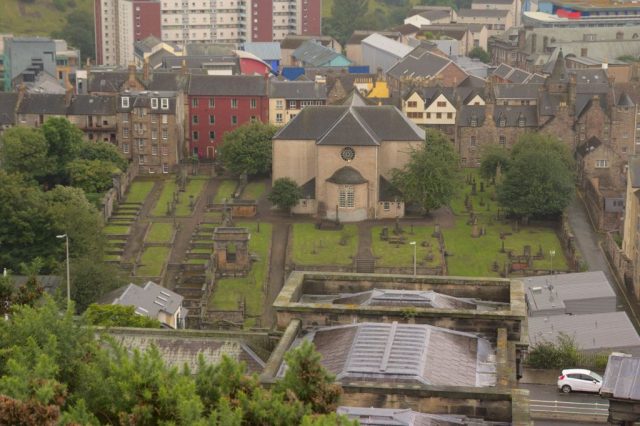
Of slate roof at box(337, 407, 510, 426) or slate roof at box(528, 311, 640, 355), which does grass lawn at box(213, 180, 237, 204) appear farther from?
slate roof at box(337, 407, 510, 426)

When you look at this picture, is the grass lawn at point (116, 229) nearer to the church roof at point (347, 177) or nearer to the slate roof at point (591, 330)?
the church roof at point (347, 177)

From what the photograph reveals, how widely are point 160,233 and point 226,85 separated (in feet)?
105

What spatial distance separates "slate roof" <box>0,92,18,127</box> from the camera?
121075 millimetres

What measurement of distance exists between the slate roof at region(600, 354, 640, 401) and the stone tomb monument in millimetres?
54135

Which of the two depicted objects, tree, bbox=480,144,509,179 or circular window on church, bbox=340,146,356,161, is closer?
circular window on church, bbox=340,146,356,161

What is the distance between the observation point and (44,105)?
122062mm

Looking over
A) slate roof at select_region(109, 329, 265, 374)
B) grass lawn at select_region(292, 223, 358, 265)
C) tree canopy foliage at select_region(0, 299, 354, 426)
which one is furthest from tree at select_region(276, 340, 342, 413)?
grass lawn at select_region(292, 223, 358, 265)

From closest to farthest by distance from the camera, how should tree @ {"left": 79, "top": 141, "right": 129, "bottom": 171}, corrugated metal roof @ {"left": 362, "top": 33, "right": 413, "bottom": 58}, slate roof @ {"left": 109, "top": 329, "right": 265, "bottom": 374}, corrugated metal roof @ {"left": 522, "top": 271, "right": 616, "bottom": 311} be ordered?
1. slate roof @ {"left": 109, "top": 329, "right": 265, "bottom": 374}
2. corrugated metal roof @ {"left": 522, "top": 271, "right": 616, "bottom": 311}
3. tree @ {"left": 79, "top": 141, "right": 129, "bottom": 171}
4. corrugated metal roof @ {"left": 362, "top": 33, "right": 413, "bottom": 58}

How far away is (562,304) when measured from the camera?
75812 mm

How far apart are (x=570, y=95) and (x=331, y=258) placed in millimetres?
42544

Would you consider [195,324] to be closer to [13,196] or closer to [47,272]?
[47,272]

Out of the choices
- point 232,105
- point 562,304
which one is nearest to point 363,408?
point 562,304

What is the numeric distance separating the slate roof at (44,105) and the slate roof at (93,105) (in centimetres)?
90

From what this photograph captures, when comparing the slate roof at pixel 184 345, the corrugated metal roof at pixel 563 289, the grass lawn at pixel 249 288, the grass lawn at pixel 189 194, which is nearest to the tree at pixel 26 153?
the grass lawn at pixel 189 194
